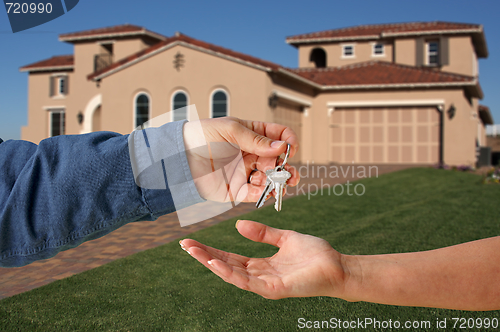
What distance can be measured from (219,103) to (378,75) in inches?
291

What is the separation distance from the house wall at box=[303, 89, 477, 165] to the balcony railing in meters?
11.5

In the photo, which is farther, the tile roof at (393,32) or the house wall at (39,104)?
the house wall at (39,104)

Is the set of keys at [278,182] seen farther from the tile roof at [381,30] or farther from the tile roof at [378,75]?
the tile roof at [381,30]

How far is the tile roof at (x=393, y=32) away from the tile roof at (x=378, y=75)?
2033 millimetres

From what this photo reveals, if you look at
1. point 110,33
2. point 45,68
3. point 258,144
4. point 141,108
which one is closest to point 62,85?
point 45,68

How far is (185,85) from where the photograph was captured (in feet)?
46.2

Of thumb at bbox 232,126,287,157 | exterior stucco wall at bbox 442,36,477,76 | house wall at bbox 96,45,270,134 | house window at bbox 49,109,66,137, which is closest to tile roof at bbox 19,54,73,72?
house window at bbox 49,109,66,137

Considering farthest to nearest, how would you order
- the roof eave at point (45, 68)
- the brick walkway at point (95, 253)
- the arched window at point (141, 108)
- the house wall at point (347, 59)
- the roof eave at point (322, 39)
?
the roof eave at point (45, 68), the house wall at point (347, 59), the roof eave at point (322, 39), the arched window at point (141, 108), the brick walkway at point (95, 253)

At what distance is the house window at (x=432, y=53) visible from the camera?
18438 millimetres

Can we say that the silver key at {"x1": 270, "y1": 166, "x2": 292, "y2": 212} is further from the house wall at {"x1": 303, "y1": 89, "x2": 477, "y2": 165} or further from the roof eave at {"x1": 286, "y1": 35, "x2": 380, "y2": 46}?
the roof eave at {"x1": 286, "y1": 35, "x2": 380, "y2": 46}

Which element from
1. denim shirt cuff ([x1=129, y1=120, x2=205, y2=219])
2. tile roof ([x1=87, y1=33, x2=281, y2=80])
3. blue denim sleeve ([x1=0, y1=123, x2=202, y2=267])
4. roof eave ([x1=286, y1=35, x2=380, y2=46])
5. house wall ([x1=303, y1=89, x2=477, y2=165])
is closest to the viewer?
blue denim sleeve ([x1=0, y1=123, x2=202, y2=267])

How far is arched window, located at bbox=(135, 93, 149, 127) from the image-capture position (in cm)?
1457

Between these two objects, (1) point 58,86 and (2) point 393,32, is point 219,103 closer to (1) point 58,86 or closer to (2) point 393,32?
(2) point 393,32

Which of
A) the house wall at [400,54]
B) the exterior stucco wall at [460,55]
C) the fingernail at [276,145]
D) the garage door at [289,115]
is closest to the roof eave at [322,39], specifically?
the house wall at [400,54]
